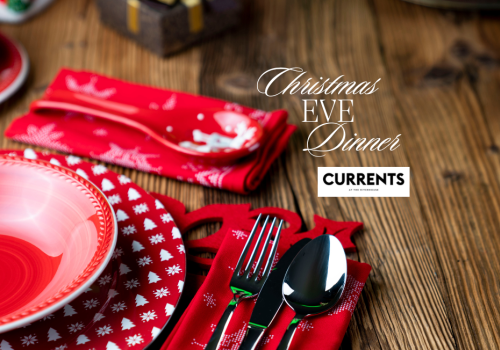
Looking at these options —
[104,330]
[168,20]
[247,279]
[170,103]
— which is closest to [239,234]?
[247,279]

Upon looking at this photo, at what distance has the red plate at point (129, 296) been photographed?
0.42m

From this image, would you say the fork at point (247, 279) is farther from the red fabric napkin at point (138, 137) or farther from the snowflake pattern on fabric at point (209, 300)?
the red fabric napkin at point (138, 137)

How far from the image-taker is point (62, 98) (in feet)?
2.31

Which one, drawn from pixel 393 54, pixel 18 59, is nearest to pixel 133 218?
pixel 18 59

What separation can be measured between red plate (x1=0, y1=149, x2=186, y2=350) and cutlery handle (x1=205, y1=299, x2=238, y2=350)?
0.15 ft

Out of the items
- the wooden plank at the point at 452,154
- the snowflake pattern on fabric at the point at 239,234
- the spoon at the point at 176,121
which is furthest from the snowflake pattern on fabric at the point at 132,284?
the wooden plank at the point at 452,154

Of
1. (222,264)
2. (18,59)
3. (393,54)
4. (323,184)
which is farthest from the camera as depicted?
(393,54)

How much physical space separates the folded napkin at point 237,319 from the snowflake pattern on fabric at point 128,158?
0.19 m

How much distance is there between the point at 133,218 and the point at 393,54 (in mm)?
619

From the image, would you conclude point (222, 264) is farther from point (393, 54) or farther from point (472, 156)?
point (393, 54)

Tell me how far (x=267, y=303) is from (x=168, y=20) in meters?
0.59

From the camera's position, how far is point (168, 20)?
85 cm

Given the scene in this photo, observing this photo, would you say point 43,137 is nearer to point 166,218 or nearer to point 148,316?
point 166,218

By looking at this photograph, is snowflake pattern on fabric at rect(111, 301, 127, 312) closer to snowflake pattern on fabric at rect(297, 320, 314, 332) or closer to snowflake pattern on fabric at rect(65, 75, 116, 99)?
snowflake pattern on fabric at rect(297, 320, 314, 332)
